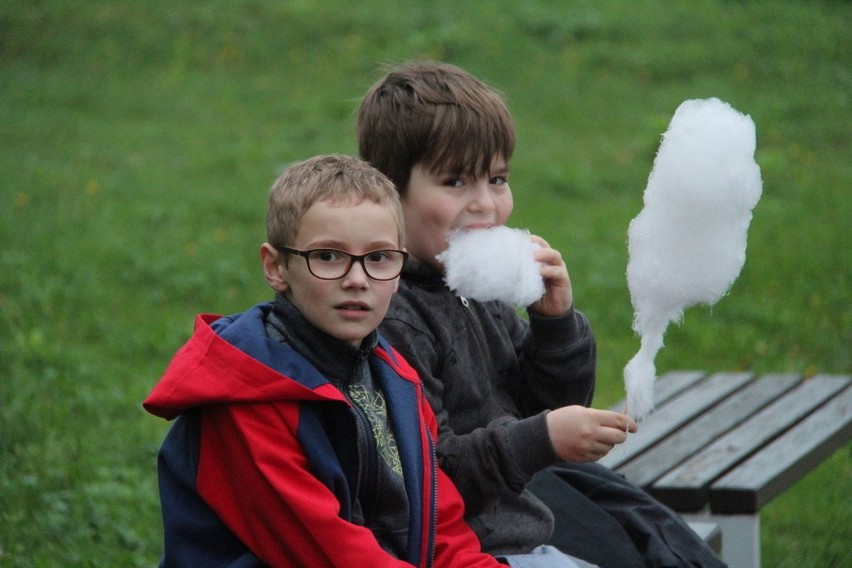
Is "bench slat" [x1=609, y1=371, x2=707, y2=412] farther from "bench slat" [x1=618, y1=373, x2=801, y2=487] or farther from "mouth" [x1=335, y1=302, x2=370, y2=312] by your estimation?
"mouth" [x1=335, y1=302, x2=370, y2=312]

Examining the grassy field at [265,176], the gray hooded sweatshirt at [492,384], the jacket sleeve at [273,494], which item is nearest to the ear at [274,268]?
the jacket sleeve at [273,494]

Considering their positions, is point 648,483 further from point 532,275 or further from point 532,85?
point 532,85

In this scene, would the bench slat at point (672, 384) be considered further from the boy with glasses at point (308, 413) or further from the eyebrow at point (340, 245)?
the eyebrow at point (340, 245)

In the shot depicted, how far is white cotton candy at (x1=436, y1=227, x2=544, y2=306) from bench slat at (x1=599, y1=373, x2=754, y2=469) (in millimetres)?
1206

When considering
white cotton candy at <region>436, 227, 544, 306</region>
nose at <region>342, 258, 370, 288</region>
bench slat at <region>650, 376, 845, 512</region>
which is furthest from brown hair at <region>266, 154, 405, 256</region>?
bench slat at <region>650, 376, 845, 512</region>

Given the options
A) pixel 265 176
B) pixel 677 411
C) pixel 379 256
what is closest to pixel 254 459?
pixel 379 256

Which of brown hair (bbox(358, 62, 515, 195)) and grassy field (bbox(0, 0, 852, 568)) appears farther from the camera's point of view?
grassy field (bbox(0, 0, 852, 568))

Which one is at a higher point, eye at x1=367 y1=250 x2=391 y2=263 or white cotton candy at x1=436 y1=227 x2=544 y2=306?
eye at x1=367 y1=250 x2=391 y2=263

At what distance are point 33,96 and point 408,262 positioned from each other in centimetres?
790

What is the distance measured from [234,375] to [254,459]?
0.16 meters

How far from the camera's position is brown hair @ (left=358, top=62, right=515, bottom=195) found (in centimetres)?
266

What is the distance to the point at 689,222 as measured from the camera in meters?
2.37

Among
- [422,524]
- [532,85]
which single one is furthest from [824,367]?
[532,85]

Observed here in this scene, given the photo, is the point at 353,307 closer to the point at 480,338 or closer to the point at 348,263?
the point at 348,263
